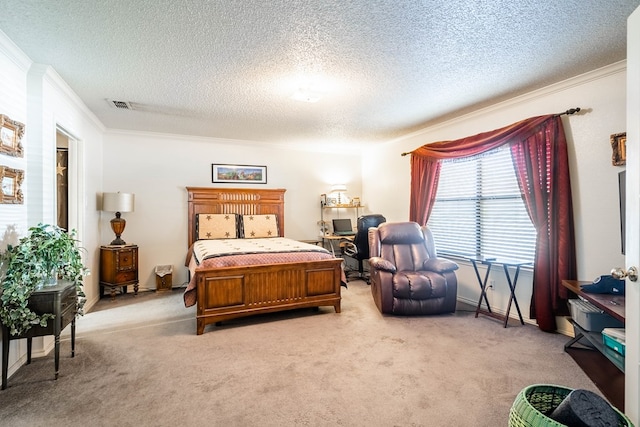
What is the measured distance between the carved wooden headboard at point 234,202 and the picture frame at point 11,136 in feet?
8.76

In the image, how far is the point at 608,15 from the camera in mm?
2002

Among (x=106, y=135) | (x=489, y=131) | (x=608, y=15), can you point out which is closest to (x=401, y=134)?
(x=489, y=131)

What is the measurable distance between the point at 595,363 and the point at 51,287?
13.8 ft

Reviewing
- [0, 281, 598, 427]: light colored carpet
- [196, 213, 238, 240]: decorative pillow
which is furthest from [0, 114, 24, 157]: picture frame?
[196, 213, 238, 240]: decorative pillow

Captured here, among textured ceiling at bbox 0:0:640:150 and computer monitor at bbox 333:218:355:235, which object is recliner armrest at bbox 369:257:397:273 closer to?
textured ceiling at bbox 0:0:640:150

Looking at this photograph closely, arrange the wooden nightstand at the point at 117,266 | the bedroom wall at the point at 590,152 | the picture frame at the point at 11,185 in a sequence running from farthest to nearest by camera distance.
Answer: the wooden nightstand at the point at 117,266
the bedroom wall at the point at 590,152
the picture frame at the point at 11,185

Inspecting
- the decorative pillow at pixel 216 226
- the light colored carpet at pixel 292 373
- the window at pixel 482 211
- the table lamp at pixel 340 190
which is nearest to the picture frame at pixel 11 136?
the light colored carpet at pixel 292 373

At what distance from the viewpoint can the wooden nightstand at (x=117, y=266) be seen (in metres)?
4.21

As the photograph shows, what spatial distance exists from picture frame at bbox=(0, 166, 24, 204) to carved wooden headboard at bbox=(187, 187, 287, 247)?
2.68 metres

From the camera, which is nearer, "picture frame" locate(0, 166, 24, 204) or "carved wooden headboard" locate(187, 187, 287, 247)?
"picture frame" locate(0, 166, 24, 204)

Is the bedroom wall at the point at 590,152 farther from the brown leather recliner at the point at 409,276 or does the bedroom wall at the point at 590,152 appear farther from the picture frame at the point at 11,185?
the picture frame at the point at 11,185

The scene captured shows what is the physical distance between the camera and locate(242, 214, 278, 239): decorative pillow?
519 cm

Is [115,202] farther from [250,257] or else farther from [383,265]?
[383,265]

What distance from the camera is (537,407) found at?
1405 mm
